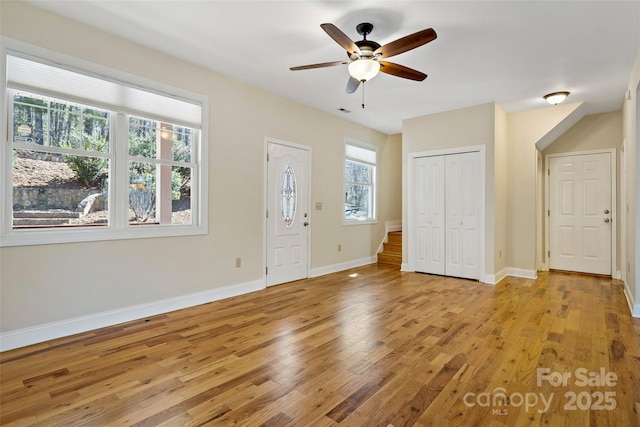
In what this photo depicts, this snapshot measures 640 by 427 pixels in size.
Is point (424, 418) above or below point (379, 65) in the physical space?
below

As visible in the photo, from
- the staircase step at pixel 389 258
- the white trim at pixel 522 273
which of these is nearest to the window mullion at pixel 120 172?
the staircase step at pixel 389 258

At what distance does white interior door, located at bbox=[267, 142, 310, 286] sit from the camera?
4770mm

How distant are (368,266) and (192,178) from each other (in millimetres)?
3824

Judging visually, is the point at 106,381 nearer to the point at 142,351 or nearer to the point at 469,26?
the point at 142,351

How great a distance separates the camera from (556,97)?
14.8 feet

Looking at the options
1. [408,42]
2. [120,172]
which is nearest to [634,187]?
[408,42]

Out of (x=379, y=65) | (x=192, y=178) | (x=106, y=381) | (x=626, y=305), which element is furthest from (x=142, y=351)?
(x=626, y=305)

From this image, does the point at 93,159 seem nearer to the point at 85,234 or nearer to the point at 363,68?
the point at 85,234

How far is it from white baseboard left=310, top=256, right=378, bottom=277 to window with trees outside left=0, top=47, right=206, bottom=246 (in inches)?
88.2

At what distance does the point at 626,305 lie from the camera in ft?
12.6

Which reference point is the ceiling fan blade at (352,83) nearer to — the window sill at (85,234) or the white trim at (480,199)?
the window sill at (85,234)

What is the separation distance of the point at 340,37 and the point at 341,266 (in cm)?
421

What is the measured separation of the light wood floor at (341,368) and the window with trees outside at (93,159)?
103cm

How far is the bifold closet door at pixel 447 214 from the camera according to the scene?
517 centimetres
